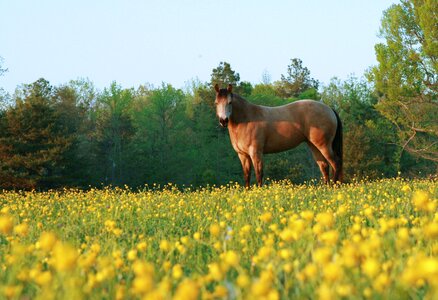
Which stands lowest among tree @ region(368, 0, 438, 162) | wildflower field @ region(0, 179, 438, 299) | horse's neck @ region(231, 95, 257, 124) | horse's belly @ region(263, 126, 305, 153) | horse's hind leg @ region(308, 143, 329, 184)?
wildflower field @ region(0, 179, 438, 299)

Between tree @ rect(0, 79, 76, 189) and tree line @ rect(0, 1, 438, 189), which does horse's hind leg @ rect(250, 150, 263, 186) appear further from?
tree @ rect(0, 79, 76, 189)

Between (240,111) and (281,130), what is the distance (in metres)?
1.24

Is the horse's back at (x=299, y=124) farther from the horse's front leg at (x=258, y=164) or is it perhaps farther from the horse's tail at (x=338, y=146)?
the horse's front leg at (x=258, y=164)

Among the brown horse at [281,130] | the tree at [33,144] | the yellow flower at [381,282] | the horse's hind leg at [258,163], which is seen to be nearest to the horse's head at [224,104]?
the brown horse at [281,130]

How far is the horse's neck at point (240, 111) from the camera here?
13312 mm

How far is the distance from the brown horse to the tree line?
60.8ft

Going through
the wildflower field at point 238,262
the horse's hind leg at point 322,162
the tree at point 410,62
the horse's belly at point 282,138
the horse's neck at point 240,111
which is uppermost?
the tree at point 410,62

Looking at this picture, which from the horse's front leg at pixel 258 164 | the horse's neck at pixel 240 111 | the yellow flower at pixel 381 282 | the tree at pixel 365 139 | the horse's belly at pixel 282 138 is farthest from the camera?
the tree at pixel 365 139

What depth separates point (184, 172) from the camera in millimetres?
51281

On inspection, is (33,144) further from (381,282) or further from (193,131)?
(381,282)

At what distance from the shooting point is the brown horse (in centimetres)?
1344

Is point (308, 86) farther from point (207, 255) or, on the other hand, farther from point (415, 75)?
point (207, 255)

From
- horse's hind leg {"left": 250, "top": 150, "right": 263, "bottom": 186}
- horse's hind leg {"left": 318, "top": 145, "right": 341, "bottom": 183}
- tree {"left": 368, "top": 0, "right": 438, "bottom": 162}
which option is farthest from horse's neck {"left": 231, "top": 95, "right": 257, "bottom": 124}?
tree {"left": 368, "top": 0, "right": 438, "bottom": 162}

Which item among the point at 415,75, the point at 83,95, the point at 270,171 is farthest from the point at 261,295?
the point at 83,95
